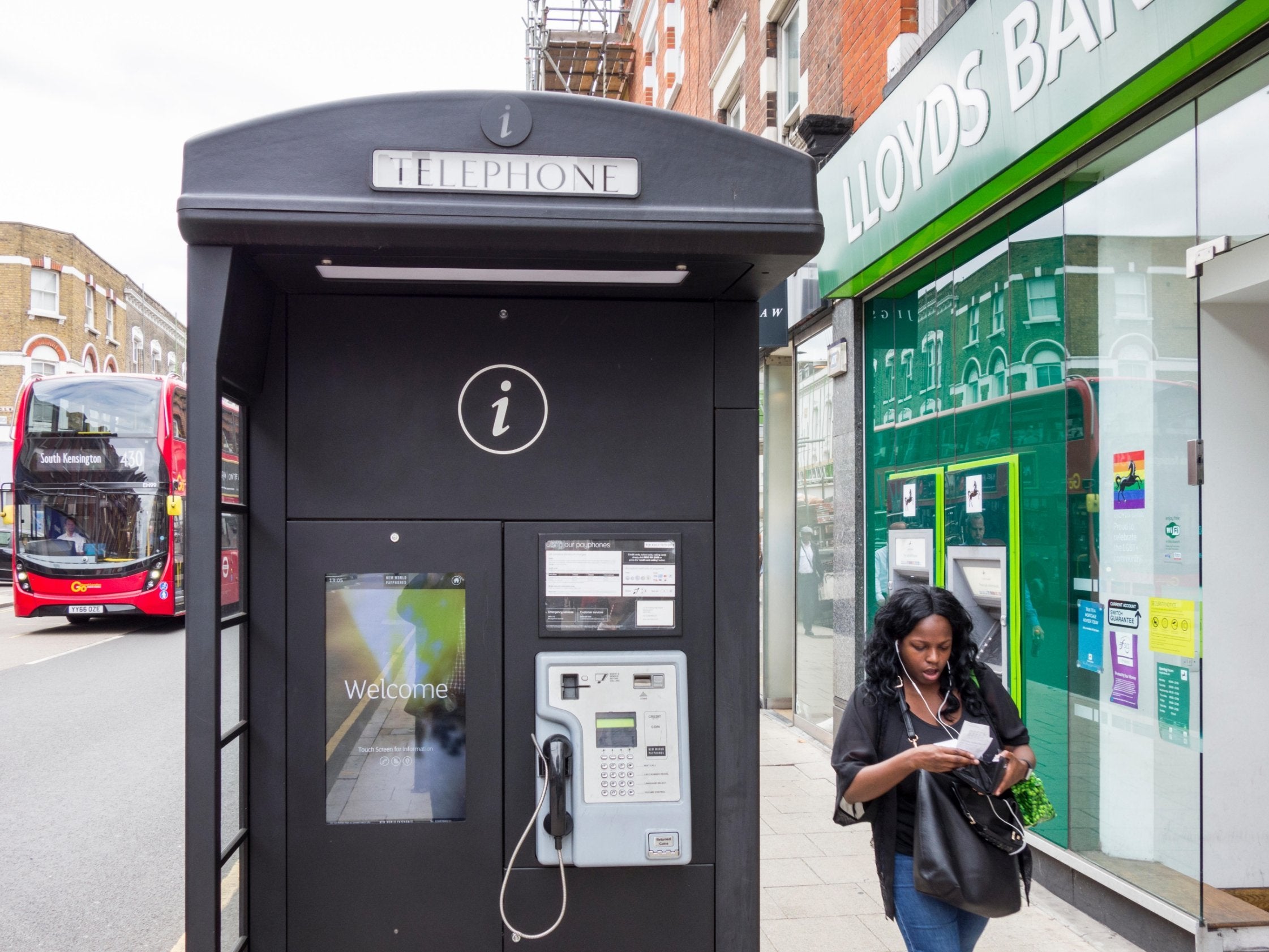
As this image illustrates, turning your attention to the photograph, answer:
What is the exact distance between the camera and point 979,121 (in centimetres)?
559

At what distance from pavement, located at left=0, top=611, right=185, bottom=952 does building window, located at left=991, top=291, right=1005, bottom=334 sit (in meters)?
5.61

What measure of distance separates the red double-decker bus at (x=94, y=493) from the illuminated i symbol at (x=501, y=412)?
46.1ft

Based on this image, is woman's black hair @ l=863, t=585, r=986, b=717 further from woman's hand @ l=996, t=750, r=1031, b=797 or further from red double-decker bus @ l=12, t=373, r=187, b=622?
red double-decker bus @ l=12, t=373, r=187, b=622

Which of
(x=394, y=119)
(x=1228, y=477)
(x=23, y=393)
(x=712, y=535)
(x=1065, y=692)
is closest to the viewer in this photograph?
(x=394, y=119)

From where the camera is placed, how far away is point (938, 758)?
317cm

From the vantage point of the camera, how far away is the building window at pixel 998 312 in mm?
6109

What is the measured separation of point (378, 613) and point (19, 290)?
37826 mm

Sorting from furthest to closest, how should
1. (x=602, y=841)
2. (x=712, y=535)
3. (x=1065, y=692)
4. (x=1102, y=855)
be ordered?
(x=1065, y=692) → (x=1102, y=855) → (x=712, y=535) → (x=602, y=841)

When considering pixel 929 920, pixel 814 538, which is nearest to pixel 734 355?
pixel 929 920

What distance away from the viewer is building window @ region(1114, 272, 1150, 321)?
4883 millimetres

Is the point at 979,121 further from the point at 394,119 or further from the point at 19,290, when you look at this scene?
the point at 19,290

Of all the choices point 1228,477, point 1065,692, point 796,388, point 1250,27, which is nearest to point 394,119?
point 1250,27

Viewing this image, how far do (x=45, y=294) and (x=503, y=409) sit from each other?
3884cm

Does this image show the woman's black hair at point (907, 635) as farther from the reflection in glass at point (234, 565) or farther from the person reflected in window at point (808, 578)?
the person reflected in window at point (808, 578)
